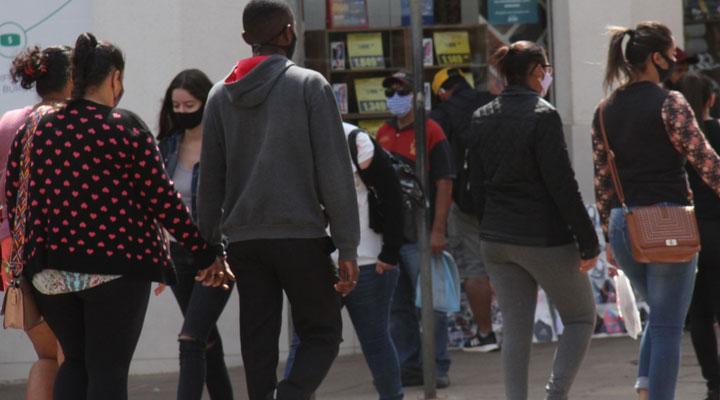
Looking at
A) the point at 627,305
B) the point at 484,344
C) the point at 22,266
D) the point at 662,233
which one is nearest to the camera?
the point at 22,266

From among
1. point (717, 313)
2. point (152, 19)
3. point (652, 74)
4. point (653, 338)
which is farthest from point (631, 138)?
point (152, 19)

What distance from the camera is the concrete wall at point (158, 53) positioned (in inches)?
391

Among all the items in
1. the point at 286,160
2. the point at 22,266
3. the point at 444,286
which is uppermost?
the point at 286,160

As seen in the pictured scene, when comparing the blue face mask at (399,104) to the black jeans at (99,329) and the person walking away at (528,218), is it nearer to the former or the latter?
the person walking away at (528,218)

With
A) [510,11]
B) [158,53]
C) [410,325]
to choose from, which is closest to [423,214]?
[410,325]

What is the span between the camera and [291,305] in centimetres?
591

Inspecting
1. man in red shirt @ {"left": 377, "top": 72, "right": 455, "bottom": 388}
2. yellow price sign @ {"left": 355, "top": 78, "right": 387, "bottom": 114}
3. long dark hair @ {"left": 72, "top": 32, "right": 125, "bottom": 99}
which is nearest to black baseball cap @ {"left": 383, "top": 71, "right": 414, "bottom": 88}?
man in red shirt @ {"left": 377, "top": 72, "right": 455, "bottom": 388}

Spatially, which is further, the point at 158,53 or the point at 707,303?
the point at 158,53

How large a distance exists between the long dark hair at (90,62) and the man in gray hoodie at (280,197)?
0.44 metres

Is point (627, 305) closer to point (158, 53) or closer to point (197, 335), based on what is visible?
point (197, 335)

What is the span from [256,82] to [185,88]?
1.58 metres

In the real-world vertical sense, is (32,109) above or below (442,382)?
above

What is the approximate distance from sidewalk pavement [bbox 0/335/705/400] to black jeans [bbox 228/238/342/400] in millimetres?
2755

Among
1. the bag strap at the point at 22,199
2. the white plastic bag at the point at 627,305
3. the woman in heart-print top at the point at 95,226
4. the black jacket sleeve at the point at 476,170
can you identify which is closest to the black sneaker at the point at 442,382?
the white plastic bag at the point at 627,305
